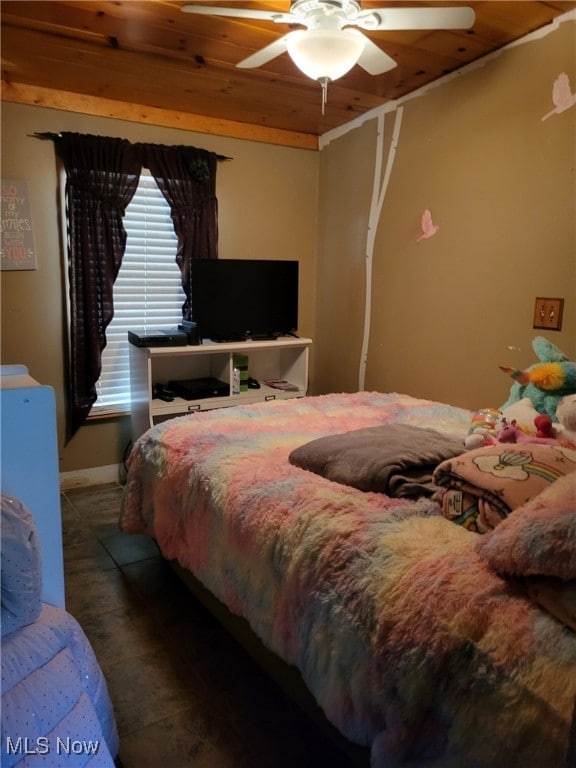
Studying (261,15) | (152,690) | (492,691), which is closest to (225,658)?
(152,690)

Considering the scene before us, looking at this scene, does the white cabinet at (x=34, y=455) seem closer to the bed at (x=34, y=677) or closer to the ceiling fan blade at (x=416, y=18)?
the bed at (x=34, y=677)

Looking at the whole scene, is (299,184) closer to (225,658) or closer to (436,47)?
(436,47)

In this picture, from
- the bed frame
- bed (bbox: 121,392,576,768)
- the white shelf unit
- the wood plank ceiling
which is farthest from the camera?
the white shelf unit

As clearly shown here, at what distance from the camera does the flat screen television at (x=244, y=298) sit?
11.6 feet

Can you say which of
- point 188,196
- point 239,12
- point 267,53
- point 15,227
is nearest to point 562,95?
point 267,53

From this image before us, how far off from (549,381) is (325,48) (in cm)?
145

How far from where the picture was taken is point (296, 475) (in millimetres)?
1636

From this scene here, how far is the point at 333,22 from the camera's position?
6.37 feet

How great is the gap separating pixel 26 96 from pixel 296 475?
2.78 metres

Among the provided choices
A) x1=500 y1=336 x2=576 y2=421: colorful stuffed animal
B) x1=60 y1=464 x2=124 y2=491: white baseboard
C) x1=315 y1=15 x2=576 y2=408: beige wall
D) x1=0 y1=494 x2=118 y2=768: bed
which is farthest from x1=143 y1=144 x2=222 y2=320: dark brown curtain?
x1=0 y1=494 x2=118 y2=768: bed

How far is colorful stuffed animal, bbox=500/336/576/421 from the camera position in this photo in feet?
6.55

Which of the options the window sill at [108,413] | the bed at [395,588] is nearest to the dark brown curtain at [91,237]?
the window sill at [108,413]

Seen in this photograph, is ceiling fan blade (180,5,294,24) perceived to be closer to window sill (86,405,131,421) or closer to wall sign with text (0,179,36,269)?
wall sign with text (0,179,36,269)

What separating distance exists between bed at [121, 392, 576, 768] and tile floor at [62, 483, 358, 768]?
30 cm
